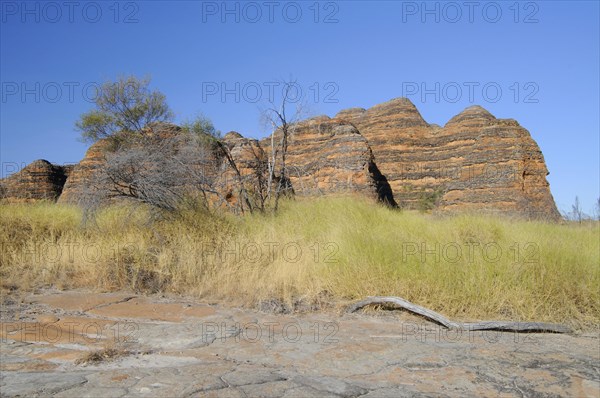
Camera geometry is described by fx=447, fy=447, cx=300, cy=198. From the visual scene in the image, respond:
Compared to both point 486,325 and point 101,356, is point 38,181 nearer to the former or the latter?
point 101,356

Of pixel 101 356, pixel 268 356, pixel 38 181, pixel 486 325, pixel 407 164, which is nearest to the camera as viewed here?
pixel 101 356

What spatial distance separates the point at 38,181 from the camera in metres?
26.8

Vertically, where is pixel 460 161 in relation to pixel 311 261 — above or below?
above

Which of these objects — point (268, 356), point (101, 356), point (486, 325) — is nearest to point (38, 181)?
point (101, 356)

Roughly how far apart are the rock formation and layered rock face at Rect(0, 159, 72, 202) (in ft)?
0.18

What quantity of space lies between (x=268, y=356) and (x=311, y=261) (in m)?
3.20

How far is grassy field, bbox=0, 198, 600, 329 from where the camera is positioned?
5629mm

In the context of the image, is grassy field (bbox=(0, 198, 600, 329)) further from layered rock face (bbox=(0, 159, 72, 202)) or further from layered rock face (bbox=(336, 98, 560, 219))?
layered rock face (bbox=(0, 159, 72, 202))

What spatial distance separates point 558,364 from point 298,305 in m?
2.95

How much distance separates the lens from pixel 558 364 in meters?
3.64

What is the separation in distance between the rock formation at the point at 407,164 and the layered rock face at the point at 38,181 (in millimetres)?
54

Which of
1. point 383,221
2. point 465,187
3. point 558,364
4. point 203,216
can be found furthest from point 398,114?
point 558,364

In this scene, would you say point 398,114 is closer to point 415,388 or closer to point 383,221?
point 383,221

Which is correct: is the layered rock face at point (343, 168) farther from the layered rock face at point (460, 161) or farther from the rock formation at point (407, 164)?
the layered rock face at point (460, 161)
